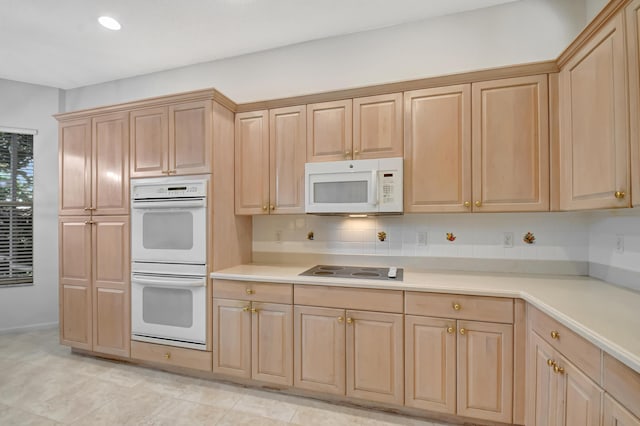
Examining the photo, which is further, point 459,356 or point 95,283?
point 95,283

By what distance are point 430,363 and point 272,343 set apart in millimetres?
1093

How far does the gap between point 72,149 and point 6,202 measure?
146 cm

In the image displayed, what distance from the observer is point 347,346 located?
6.61 feet

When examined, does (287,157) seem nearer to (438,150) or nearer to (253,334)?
(438,150)

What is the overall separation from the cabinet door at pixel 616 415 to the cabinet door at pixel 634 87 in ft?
2.71

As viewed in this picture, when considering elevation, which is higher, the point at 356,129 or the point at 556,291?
the point at 356,129

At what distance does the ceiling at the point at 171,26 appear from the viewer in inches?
88.6

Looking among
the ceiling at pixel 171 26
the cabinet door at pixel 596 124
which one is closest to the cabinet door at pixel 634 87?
the cabinet door at pixel 596 124

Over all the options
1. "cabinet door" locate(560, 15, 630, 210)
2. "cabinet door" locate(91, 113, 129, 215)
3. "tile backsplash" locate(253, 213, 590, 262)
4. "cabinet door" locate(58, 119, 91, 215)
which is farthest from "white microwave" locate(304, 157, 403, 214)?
"cabinet door" locate(58, 119, 91, 215)

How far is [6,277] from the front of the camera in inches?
134

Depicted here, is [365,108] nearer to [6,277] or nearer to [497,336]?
[497,336]

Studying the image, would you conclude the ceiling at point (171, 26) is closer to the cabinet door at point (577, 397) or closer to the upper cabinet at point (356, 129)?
the upper cabinet at point (356, 129)

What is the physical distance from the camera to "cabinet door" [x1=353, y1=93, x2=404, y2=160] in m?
2.19

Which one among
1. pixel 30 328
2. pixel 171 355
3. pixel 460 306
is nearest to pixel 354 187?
pixel 460 306
